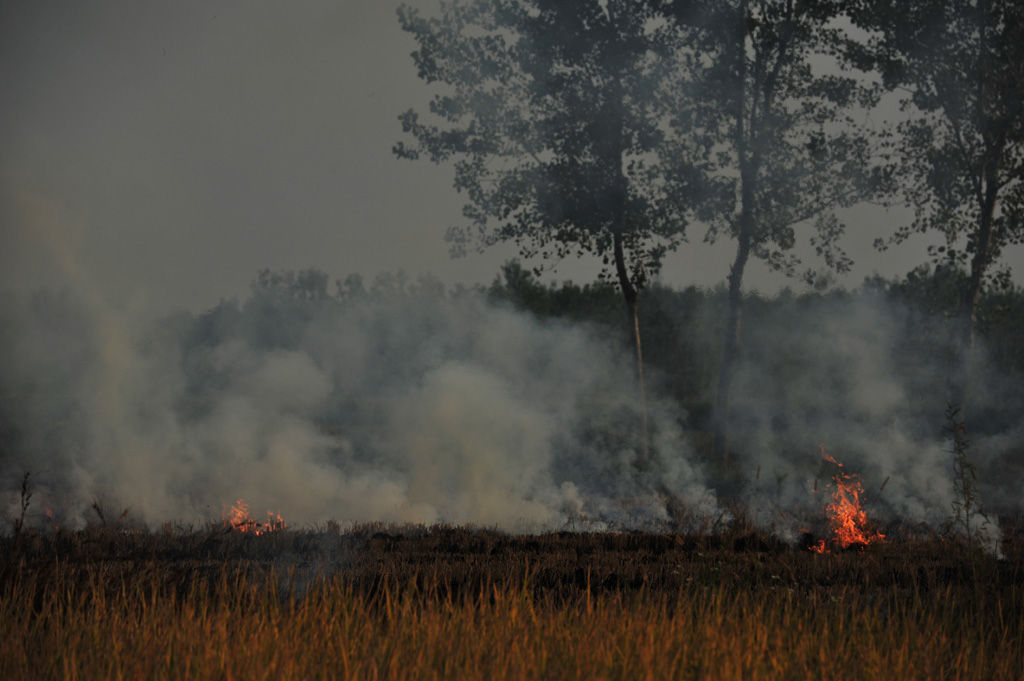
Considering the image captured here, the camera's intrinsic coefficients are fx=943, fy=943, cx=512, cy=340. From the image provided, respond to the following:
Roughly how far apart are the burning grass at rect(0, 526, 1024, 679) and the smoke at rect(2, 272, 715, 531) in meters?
5.86

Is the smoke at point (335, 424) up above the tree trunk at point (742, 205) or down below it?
below

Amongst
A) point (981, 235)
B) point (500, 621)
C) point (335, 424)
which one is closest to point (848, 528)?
point (500, 621)

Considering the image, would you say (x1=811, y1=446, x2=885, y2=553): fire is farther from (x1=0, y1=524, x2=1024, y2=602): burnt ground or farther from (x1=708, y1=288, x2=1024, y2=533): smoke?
(x1=708, y1=288, x2=1024, y2=533): smoke

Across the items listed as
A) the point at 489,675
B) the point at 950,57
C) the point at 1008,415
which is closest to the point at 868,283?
the point at 1008,415

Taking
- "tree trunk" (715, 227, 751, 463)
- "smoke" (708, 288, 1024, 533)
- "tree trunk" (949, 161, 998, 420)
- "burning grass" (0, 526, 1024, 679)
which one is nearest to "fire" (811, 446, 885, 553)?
"smoke" (708, 288, 1024, 533)

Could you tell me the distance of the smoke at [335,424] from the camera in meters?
15.8

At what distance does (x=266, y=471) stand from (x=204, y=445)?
159 centimetres

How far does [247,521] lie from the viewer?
40.4 feet

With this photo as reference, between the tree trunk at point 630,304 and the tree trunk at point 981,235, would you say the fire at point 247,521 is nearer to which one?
the tree trunk at point 630,304

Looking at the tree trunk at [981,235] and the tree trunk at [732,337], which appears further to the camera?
the tree trunk at [732,337]

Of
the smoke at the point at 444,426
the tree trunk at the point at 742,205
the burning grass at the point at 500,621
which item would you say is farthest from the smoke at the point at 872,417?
the burning grass at the point at 500,621

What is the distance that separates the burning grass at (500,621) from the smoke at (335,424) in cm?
586

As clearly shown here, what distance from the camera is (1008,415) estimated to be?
987 inches

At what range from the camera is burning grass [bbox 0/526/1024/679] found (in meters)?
5.19
